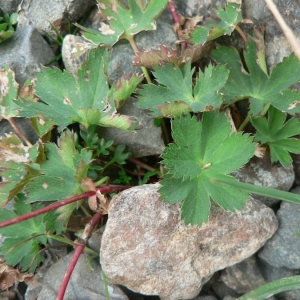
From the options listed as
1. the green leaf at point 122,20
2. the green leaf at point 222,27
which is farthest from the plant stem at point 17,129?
the green leaf at point 222,27

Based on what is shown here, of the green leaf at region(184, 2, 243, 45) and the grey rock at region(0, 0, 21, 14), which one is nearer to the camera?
the green leaf at region(184, 2, 243, 45)

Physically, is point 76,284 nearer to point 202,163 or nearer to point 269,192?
point 202,163

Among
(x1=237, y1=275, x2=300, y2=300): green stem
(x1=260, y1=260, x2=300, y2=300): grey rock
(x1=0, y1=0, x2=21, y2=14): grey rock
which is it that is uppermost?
(x1=0, y1=0, x2=21, y2=14): grey rock

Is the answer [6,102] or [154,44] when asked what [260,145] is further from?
[6,102]

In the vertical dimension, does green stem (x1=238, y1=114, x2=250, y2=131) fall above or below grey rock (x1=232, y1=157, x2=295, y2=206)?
above

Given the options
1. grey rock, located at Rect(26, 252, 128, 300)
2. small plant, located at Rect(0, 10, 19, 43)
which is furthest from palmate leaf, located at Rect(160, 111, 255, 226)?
small plant, located at Rect(0, 10, 19, 43)

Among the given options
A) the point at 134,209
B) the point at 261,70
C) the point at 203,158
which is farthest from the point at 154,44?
the point at 134,209

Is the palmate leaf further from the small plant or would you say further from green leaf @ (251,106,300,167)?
the small plant

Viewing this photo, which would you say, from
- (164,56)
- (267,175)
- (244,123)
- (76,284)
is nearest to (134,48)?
(164,56)
